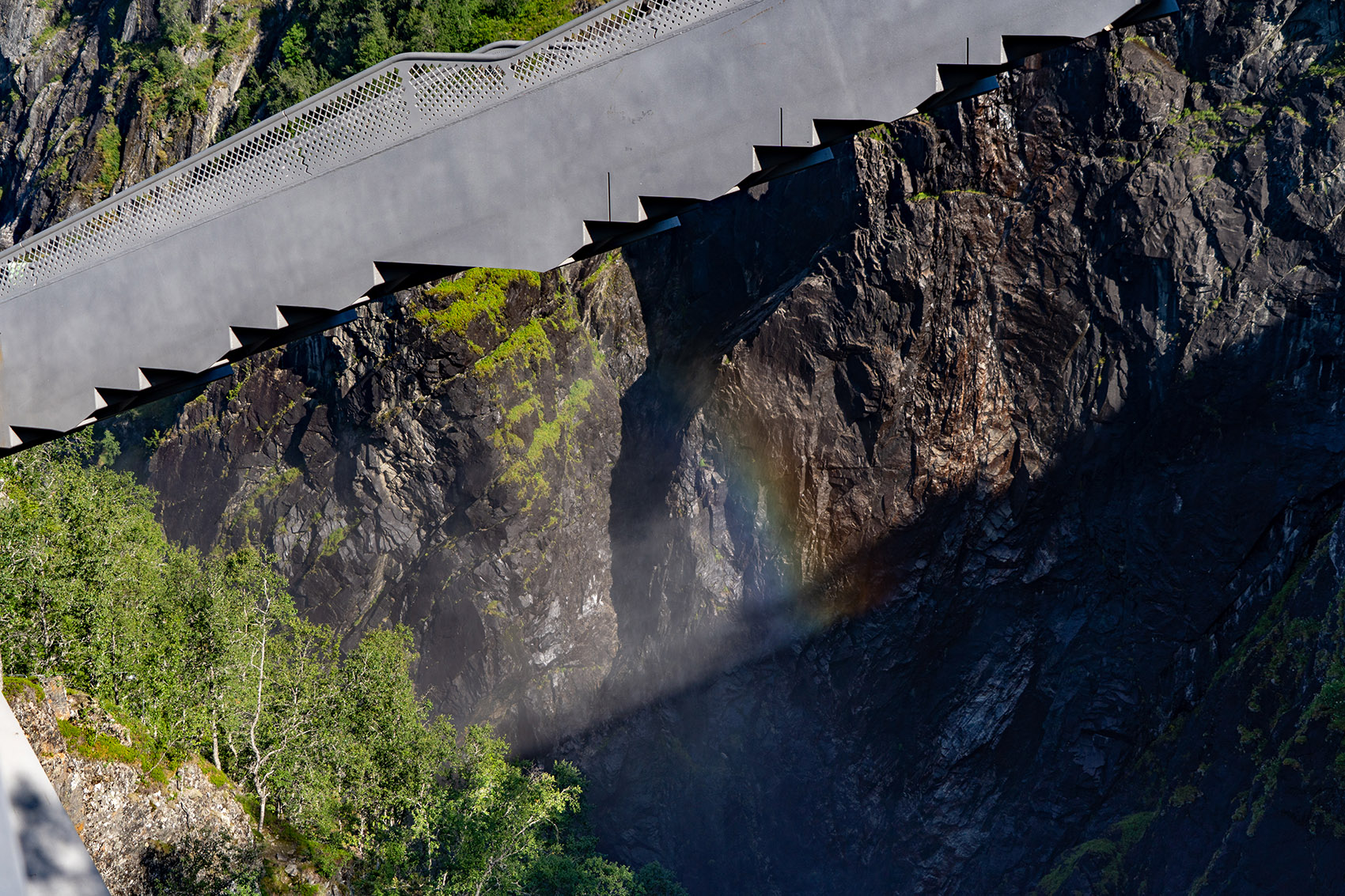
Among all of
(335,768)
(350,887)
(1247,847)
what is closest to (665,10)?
(350,887)

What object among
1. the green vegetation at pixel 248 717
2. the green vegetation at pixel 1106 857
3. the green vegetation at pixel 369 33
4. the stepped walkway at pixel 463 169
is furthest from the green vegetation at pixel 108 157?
the green vegetation at pixel 1106 857

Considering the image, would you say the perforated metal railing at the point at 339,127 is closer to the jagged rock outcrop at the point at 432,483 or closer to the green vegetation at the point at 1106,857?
the jagged rock outcrop at the point at 432,483

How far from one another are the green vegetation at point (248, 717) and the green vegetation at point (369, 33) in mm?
15865

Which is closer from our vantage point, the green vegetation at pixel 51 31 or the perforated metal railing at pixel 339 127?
the perforated metal railing at pixel 339 127

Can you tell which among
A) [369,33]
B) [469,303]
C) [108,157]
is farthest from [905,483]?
[108,157]

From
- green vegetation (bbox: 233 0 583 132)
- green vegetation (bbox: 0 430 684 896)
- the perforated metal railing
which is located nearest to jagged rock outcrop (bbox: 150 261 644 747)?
green vegetation (bbox: 0 430 684 896)

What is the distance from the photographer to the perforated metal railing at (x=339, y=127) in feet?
18.1

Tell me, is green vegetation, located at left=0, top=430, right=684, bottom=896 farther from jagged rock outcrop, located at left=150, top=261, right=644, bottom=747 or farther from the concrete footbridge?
the concrete footbridge

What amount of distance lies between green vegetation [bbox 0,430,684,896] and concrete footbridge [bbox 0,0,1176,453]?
307 inches

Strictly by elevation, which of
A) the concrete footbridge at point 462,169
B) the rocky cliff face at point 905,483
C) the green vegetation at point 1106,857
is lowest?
the green vegetation at point 1106,857

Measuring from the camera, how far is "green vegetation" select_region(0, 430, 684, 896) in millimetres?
14195

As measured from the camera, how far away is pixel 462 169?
578cm

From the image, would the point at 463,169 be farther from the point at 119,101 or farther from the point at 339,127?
the point at 119,101

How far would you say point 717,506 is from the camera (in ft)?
102
